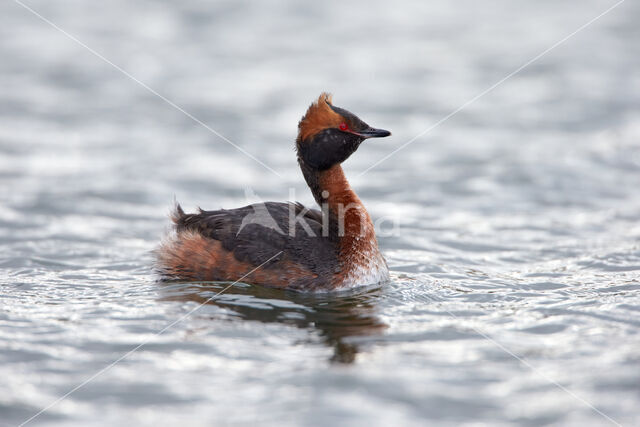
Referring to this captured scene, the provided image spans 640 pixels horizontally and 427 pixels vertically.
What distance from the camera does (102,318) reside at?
6.43m

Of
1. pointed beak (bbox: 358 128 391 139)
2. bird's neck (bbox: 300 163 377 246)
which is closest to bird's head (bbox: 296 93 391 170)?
pointed beak (bbox: 358 128 391 139)

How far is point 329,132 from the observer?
720cm

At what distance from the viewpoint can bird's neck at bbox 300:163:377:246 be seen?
7.28 m

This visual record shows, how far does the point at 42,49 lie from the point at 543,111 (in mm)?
9683

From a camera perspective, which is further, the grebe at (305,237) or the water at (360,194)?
the grebe at (305,237)

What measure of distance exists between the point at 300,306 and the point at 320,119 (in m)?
1.70

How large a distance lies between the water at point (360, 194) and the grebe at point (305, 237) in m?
0.23

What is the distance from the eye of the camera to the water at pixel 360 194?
5.30 metres

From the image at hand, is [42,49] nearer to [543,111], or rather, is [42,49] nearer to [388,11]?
[388,11]

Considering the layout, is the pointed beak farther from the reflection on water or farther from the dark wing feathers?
the reflection on water

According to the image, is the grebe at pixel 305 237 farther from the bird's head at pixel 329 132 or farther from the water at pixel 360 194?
the water at pixel 360 194

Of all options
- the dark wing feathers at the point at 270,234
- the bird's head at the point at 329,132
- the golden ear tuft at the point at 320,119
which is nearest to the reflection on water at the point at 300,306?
the dark wing feathers at the point at 270,234

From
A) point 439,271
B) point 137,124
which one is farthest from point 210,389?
point 137,124

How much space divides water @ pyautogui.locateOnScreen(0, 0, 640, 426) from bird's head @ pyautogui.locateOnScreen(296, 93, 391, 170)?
1322 millimetres
